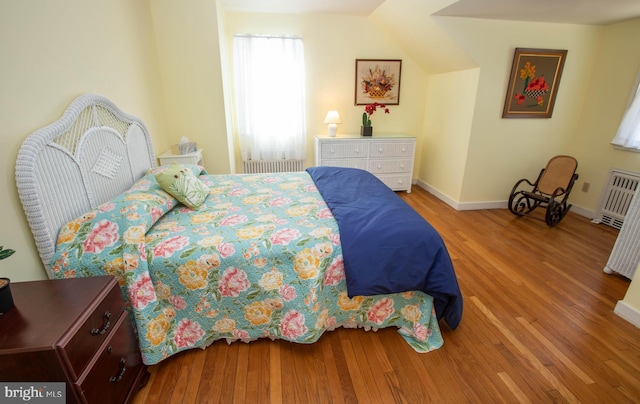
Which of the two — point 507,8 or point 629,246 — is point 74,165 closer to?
point 507,8

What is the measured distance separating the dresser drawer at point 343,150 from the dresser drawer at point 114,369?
303cm

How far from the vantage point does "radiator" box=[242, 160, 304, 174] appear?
410cm

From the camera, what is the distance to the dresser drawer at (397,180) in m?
4.16

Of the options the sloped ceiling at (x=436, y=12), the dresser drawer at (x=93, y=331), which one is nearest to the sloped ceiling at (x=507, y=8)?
the sloped ceiling at (x=436, y=12)

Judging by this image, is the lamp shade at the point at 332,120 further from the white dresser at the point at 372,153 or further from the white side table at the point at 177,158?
the white side table at the point at 177,158

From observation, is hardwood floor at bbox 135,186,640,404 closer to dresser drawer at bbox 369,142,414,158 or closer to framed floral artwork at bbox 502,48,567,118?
framed floral artwork at bbox 502,48,567,118

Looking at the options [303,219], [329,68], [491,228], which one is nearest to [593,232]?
[491,228]

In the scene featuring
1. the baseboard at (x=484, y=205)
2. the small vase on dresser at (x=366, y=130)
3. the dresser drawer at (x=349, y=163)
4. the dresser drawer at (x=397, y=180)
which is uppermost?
the small vase on dresser at (x=366, y=130)

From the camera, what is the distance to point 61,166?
1.47 meters

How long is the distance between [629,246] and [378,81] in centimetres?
319

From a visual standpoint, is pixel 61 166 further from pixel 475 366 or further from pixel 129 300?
pixel 475 366

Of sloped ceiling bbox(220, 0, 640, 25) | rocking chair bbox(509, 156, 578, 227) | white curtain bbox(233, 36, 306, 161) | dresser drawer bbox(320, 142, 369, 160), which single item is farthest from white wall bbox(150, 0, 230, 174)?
rocking chair bbox(509, 156, 578, 227)

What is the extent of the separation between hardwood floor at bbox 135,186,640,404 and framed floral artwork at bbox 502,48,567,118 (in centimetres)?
203

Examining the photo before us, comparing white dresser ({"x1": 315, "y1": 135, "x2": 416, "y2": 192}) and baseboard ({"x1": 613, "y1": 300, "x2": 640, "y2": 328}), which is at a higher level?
white dresser ({"x1": 315, "y1": 135, "x2": 416, "y2": 192})
